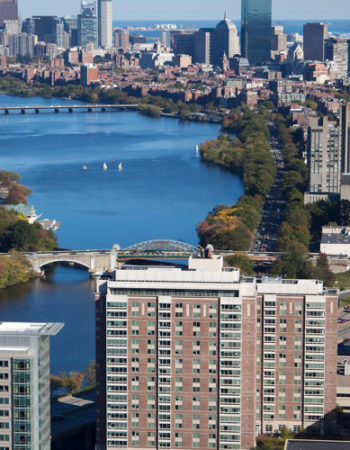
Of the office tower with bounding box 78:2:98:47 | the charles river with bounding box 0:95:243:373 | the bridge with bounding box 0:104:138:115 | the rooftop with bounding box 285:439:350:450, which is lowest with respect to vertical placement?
the charles river with bounding box 0:95:243:373

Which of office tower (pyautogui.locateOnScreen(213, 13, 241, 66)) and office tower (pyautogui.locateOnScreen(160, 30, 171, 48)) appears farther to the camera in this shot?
office tower (pyautogui.locateOnScreen(160, 30, 171, 48))

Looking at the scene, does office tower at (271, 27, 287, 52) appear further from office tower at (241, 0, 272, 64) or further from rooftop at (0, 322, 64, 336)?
rooftop at (0, 322, 64, 336)

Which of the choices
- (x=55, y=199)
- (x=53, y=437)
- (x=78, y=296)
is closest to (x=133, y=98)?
(x=55, y=199)

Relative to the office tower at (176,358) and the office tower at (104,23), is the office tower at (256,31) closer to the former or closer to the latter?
the office tower at (104,23)

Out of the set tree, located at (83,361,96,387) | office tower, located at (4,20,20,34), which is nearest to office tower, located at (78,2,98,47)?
office tower, located at (4,20,20,34)

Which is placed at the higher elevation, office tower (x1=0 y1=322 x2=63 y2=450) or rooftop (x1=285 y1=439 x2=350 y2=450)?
office tower (x1=0 y1=322 x2=63 y2=450)

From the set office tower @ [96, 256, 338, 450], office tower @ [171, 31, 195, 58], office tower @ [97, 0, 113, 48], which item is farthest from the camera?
office tower @ [97, 0, 113, 48]

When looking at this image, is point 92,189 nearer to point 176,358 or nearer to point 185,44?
point 176,358

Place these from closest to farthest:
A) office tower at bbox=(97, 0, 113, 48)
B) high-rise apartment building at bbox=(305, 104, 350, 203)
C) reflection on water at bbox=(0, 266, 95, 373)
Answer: reflection on water at bbox=(0, 266, 95, 373) → high-rise apartment building at bbox=(305, 104, 350, 203) → office tower at bbox=(97, 0, 113, 48)
